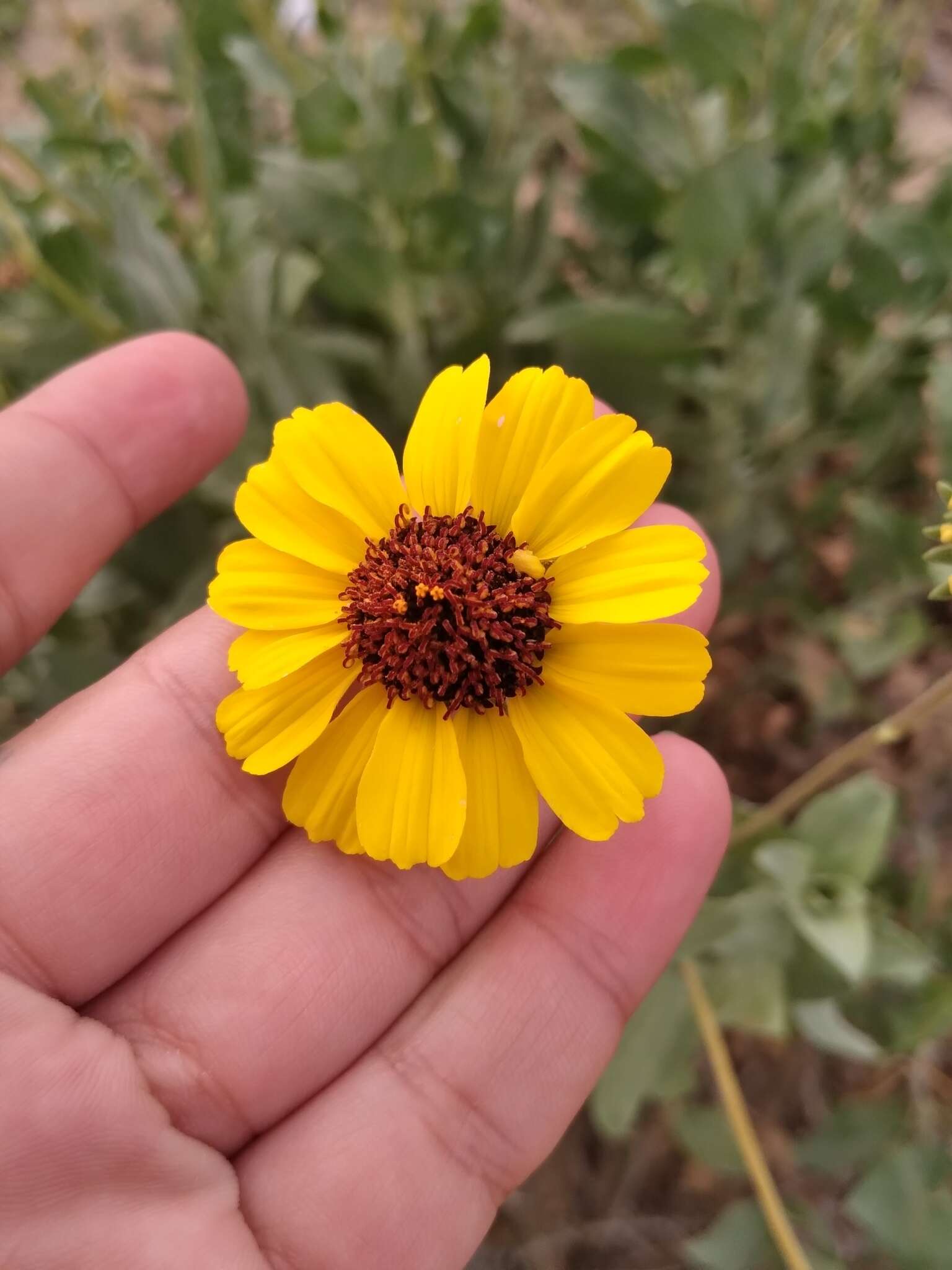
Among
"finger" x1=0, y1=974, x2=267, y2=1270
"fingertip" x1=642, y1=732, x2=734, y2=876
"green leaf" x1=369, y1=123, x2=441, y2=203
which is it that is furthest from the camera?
Answer: "green leaf" x1=369, y1=123, x2=441, y2=203

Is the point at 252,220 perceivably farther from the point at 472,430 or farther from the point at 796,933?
the point at 796,933

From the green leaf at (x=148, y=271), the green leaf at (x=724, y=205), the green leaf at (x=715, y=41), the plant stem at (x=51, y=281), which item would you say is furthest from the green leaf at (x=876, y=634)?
the plant stem at (x=51, y=281)

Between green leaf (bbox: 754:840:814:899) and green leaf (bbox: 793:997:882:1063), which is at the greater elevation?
green leaf (bbox: 754:840:814:899)

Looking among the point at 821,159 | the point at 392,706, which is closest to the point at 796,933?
the point at 392,706

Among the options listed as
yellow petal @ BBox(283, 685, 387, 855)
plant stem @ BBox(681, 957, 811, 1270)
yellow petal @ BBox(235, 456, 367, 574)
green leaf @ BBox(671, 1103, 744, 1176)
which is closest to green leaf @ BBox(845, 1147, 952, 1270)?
plant stem @ BBox(681, 957, 811, 1270)

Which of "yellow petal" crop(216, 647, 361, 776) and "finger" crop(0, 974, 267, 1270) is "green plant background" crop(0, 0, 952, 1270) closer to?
"yellow petal" crop(216, 647, 361, 776)

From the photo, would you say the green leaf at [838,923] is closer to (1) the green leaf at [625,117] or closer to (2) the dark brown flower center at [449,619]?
(2) the dark brown flower center at [449,619]
